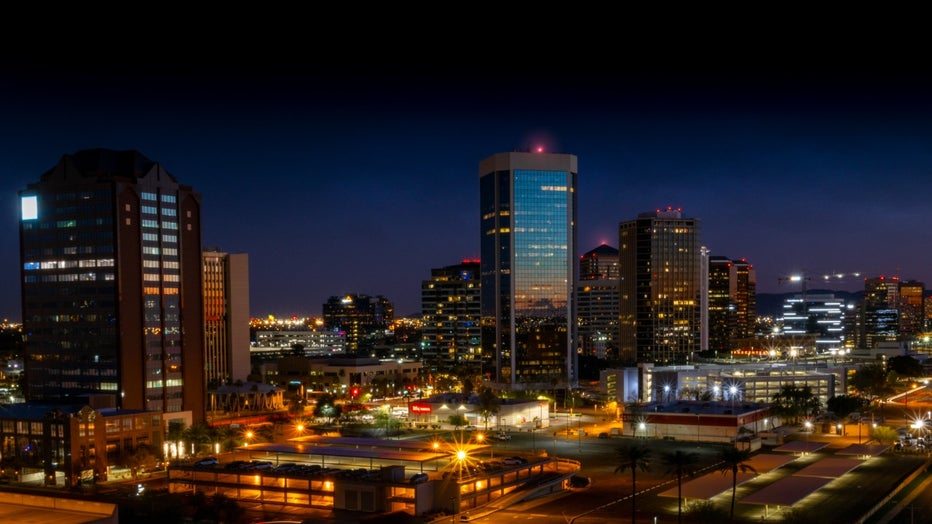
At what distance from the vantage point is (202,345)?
306 ft

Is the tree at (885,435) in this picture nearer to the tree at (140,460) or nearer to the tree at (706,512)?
the tree at (706,512)

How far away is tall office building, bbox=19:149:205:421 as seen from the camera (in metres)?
86.6

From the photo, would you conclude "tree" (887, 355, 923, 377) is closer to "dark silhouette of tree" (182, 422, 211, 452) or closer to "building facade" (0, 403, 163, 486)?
"dark silhouette of tree" (182, 422, 211, 452)

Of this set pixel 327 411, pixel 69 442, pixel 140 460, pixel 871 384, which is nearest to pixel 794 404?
pixel 871 384

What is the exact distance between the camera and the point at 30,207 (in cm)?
9050

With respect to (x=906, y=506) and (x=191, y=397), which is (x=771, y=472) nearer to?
(x=906, y=506)

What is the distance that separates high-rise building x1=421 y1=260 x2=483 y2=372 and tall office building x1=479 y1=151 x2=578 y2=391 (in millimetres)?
24543

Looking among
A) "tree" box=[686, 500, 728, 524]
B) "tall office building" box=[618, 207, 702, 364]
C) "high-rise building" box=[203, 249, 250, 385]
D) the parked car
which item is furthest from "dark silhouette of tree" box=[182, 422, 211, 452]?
"tall office building" box=[618, 207, 702, 364]

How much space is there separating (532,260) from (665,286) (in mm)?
47358

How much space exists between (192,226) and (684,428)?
5200 centimetres

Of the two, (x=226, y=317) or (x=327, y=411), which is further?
(x=226, y=317)

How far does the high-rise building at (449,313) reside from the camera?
163450 millimetres

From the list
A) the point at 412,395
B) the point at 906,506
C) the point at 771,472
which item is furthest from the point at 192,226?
the point at 906,506

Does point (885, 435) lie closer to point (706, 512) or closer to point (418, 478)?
point (706, 512)
